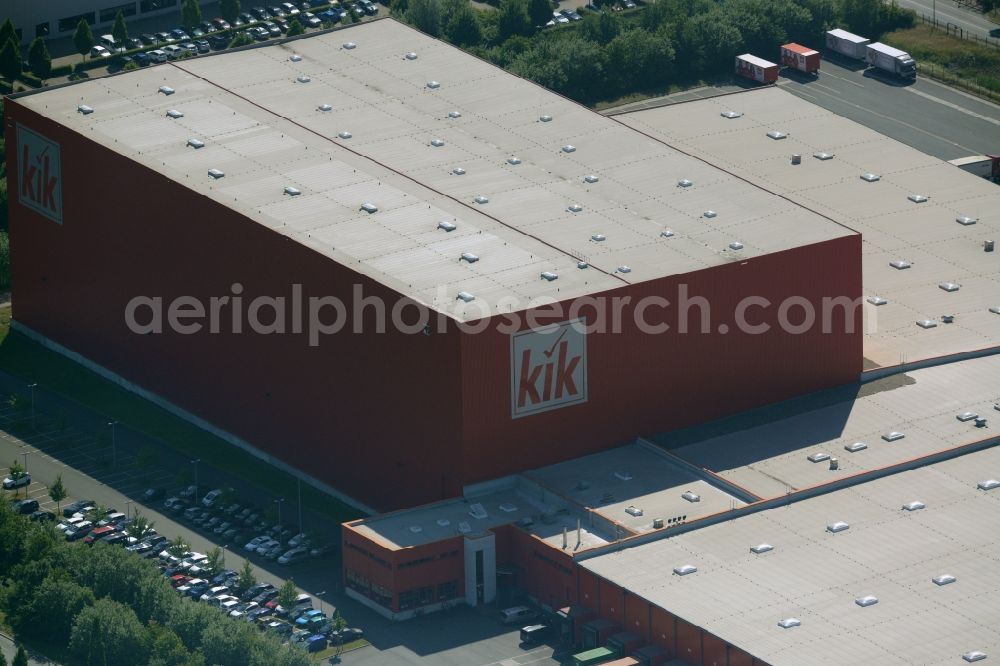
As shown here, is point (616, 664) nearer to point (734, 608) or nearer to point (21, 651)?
point (734, 608)

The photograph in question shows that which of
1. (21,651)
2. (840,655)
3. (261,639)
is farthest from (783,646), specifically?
(21,651)

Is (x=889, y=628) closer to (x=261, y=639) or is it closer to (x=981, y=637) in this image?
(x=981, y=637)

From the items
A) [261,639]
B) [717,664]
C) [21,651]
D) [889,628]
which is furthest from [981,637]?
[21,651]

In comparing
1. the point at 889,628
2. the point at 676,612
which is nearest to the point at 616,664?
the point at 676,612

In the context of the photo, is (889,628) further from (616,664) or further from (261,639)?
(261,639)

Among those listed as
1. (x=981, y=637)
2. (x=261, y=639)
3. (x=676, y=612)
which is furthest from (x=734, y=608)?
(x=261, y=639)
